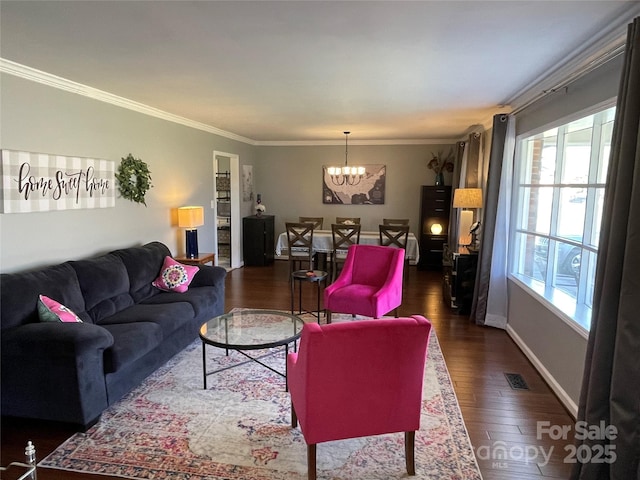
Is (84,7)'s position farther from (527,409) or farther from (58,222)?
(527,409)

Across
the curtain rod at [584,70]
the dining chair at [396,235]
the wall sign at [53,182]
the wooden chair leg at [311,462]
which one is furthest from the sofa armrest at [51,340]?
the dining chair at [396,235]

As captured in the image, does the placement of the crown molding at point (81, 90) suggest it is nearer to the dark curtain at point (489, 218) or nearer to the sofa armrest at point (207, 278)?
the sofa armrest at point (207, 278)

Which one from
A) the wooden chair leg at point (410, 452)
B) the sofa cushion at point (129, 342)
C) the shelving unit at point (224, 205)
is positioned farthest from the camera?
the shelving unit at point (224, 205)

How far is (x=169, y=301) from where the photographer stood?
3764 millimetres

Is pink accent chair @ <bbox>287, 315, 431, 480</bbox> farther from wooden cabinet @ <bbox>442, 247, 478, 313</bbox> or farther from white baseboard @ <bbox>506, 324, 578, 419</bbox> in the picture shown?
wooden cabinet @ <bbox>442, 247, 478, 313</bbox>

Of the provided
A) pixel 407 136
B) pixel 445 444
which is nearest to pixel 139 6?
pixel 445 444

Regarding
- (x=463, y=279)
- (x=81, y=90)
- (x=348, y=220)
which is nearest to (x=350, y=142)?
(x=348, y=220)

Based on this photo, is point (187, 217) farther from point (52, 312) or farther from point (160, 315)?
point (52, 312)

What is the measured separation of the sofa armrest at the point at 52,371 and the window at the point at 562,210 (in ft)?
10.3

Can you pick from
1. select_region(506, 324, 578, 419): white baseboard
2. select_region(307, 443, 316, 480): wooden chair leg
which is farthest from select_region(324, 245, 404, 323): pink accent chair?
select_region(307, 443, 316, 480): wooden chair leg

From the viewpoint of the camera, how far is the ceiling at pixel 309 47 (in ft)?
6.67

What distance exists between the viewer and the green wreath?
14.0ft

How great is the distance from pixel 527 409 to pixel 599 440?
92 centimetres

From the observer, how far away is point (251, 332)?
3154 mm
